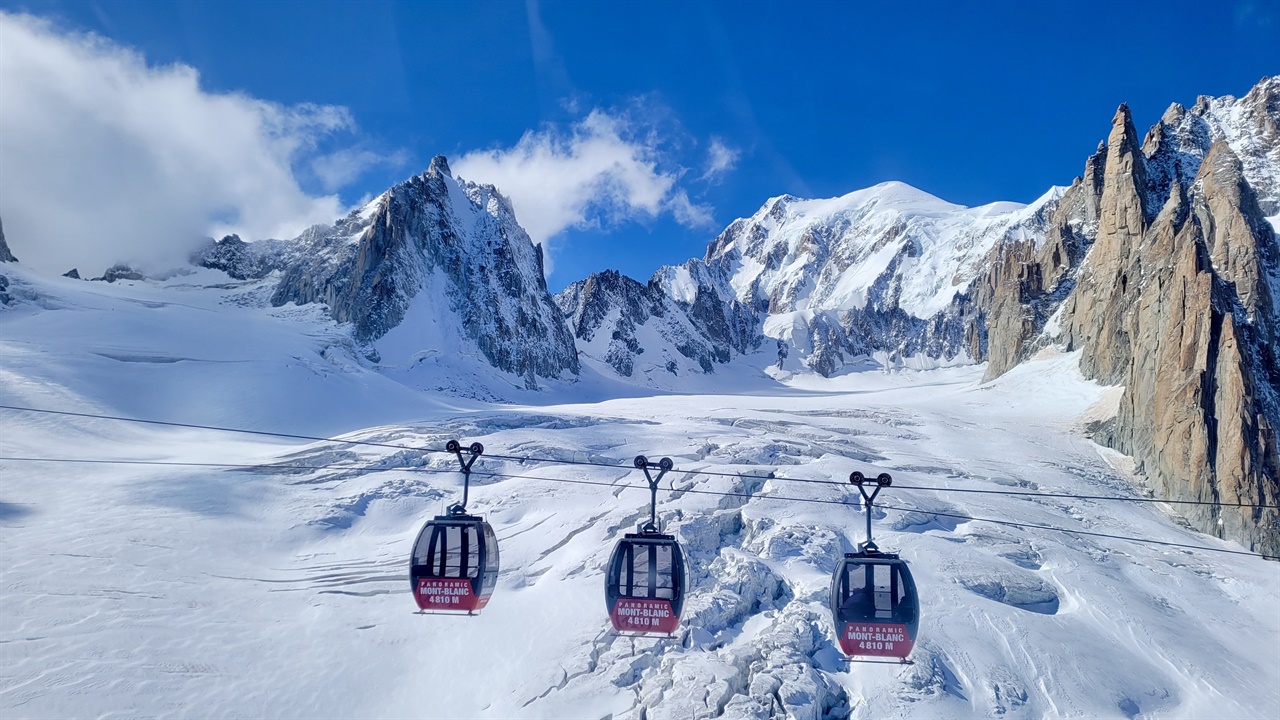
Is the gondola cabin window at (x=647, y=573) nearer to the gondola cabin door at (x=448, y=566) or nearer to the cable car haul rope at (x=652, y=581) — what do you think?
the cable car haul rope at (x=652, y=581)

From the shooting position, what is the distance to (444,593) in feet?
52.3

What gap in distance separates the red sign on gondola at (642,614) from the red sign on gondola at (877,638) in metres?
3.62

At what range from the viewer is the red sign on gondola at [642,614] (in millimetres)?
15172

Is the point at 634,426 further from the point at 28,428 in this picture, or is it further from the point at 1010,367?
the point at 1010,367

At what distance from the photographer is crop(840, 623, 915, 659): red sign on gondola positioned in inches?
578

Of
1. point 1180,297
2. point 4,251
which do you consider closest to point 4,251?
point 4,251

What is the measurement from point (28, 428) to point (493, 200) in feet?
408

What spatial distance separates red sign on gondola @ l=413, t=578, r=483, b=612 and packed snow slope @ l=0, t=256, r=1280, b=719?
4.88 metres

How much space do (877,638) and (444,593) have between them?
370 inches

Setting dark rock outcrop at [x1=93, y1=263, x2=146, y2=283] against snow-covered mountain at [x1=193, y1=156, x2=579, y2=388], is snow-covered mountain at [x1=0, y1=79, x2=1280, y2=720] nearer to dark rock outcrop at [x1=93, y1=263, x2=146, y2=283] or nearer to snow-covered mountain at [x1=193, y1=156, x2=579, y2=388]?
snow-covered mountain at [x1=193, y1=156, x2=579, y2=388]

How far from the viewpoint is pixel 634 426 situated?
159 feet

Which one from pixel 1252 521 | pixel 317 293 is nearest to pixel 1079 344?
pixel 1252 521

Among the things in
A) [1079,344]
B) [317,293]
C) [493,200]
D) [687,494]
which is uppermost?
[493,200]

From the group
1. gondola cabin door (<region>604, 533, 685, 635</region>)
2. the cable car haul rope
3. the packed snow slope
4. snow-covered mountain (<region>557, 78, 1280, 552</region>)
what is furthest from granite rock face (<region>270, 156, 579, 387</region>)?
gondola cabin door (<region>604, 533, 685, 635</region>)
